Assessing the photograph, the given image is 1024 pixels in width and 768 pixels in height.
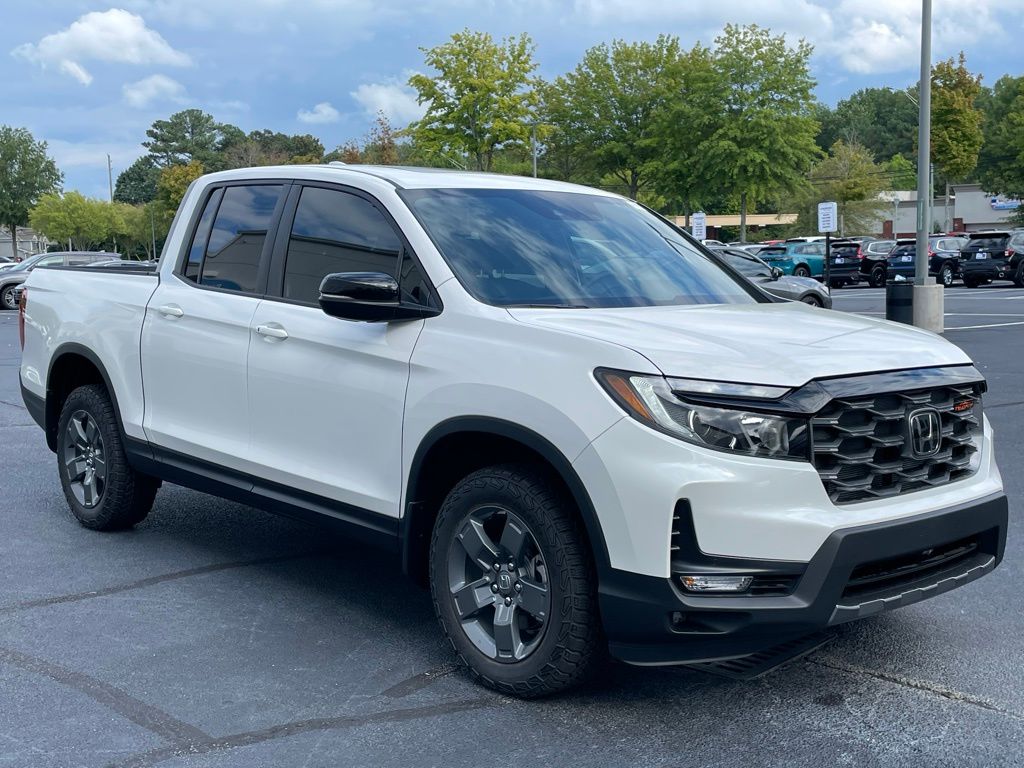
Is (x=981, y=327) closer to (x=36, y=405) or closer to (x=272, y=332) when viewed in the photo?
(x=36, y=405)

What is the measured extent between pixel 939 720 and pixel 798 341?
1.30 meters

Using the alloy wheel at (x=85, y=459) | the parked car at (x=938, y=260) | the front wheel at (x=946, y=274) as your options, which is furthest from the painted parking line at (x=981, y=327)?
the alloy wheel at (x=85, y=459)

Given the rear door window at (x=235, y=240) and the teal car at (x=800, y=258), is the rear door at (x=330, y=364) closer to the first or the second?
the rear door window at (x=235, y=240)


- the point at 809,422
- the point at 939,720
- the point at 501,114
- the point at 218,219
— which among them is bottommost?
the point at 939,720

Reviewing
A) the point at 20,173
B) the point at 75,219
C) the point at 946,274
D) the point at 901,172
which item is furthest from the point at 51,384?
the point at 901,172

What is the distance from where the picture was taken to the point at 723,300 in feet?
15.6

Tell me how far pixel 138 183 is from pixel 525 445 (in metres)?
154

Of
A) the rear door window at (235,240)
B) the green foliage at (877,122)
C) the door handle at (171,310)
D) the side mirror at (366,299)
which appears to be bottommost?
the door handle at (171,310)

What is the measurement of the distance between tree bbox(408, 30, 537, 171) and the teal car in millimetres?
10616

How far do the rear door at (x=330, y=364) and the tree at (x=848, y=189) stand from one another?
2451 inches

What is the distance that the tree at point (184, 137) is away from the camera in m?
139

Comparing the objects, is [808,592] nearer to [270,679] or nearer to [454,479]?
[454,479]

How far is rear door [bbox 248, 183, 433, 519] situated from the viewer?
425 cm

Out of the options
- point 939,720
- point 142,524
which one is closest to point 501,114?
point 142,524
